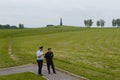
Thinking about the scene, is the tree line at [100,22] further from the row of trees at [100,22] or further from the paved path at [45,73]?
the paved path at [45,73]

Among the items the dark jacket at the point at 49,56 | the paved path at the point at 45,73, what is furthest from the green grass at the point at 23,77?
the dark jacket at the point at 49,56

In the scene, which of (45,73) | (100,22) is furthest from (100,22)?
(45,73)

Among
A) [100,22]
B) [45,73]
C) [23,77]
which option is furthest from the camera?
[100,22]

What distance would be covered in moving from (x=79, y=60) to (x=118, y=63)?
434 cm

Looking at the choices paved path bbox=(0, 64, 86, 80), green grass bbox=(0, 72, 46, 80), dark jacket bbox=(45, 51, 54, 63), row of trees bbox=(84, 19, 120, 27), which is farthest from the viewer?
row of trees bbox=(84, 19, 120, 27)

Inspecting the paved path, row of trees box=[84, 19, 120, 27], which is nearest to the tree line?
row of trees box=[84, 19, 120, 27]

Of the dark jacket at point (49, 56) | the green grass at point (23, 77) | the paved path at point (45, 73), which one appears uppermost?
the dark jacket at point (49, 56)

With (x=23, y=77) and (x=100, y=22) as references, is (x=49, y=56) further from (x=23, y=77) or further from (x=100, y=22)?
(x=100, y=22)

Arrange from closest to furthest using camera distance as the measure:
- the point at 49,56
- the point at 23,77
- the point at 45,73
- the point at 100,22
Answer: the point at 23,77 → the point at 49,56 → the point at 45,73 → the point at 100,22

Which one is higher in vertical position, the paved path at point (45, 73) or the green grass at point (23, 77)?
the green grass at point (23, 77)

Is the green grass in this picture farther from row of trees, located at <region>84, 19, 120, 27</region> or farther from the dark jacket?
row of trees, located at <region>84, 19, 120, 27</region>

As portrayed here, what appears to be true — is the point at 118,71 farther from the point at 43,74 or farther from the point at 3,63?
the point at 3,63

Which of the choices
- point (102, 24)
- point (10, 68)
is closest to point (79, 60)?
point (10, 68)

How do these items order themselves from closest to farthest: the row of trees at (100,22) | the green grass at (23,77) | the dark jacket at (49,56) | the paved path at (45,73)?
the green grass at (23,77)
the paved path at (45,73)
the dark jacket at (49,56)
the row of trees at (100,22)
